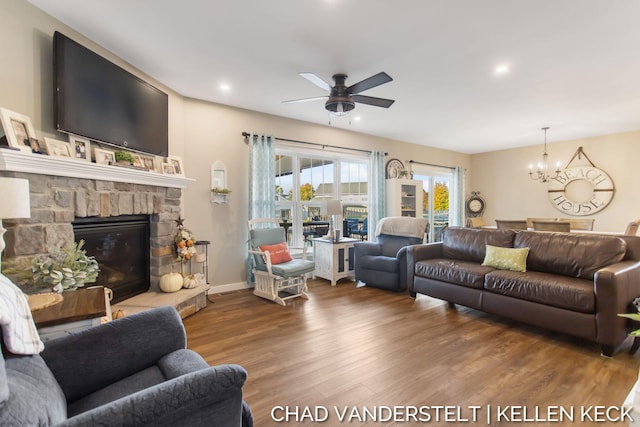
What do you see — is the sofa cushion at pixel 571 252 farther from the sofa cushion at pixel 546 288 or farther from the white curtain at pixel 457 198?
the white curtain at pixel 457 198

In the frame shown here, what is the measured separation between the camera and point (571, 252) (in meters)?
2.99

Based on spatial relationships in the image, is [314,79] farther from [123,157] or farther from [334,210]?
[334,210]

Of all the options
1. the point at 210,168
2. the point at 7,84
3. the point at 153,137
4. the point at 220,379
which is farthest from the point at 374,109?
the point at 220,379

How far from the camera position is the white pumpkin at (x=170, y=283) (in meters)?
3.21

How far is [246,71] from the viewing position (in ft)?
10.3

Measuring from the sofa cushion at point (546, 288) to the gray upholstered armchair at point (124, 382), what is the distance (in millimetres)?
2688

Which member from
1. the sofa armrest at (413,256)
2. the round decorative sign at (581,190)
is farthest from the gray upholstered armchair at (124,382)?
the round decorative sign at (581,190)

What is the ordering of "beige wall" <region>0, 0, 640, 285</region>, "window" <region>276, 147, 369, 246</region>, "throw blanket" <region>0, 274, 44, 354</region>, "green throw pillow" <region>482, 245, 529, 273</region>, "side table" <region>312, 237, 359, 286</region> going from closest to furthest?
1. "throw blanket" <region>0, 274, 44, 354</region>
2. "beige wall" <region>0, 0, 640, 285</region>
3. "green throw pillow" <region>482, 245, 529, 273</region>
4. "side table" <region>312, 237, 359, 286</region>
5. "window" <region>276, 147, 369, 246</region>

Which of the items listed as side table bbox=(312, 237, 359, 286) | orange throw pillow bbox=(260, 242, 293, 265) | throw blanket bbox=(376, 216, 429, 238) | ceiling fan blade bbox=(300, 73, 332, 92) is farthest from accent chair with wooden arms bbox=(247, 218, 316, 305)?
ceiling fan blade bbox=(300, 73, 332, 92)

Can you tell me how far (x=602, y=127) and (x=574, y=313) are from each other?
4.55 m

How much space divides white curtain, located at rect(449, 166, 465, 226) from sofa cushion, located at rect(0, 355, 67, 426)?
7696mm

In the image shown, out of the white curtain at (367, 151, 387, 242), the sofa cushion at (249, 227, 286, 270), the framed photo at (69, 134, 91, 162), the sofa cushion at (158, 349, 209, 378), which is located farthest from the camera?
the white curtain at (367, 151, 387, 242)

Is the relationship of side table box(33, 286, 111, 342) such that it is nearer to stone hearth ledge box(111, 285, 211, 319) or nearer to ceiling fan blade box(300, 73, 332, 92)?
stone hearth ledge box(111, 285, 211, 319)

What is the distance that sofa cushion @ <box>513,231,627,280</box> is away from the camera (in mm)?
2807
